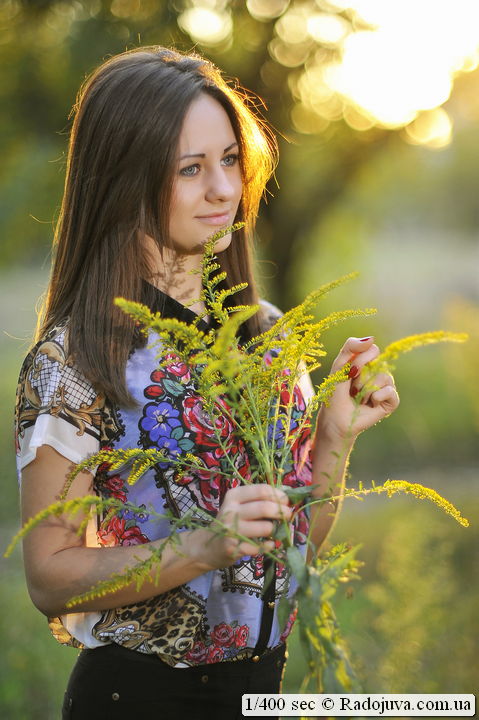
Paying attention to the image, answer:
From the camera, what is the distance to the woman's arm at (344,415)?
1.24m

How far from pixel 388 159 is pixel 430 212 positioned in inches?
263

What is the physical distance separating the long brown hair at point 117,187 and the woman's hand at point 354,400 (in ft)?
1.14

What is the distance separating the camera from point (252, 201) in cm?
154

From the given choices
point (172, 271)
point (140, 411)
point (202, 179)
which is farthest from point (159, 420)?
point (202, 179)

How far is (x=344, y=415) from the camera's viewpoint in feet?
4.46

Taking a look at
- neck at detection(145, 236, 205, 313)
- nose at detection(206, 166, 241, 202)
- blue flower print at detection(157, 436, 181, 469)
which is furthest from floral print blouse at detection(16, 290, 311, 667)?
nose at detection(206, 166, 241, 202)

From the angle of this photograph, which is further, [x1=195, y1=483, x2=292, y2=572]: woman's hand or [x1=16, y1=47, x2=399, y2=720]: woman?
[x1=16, y1=47, x2=399, y2=720]: woman

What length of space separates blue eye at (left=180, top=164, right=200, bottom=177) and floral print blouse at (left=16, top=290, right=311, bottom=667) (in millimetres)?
289

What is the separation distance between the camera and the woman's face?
50.9 inches

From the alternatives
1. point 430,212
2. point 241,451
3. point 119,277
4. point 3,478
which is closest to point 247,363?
point 241,451

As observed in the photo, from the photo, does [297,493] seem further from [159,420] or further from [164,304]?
[164,304]

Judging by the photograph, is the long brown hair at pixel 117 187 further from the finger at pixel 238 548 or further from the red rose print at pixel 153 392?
the finger at pixel 238 548

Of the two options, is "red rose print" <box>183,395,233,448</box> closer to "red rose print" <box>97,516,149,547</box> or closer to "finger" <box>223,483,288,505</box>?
"red rose print" <box>97,516,149,547</box>

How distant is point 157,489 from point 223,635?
26cm
